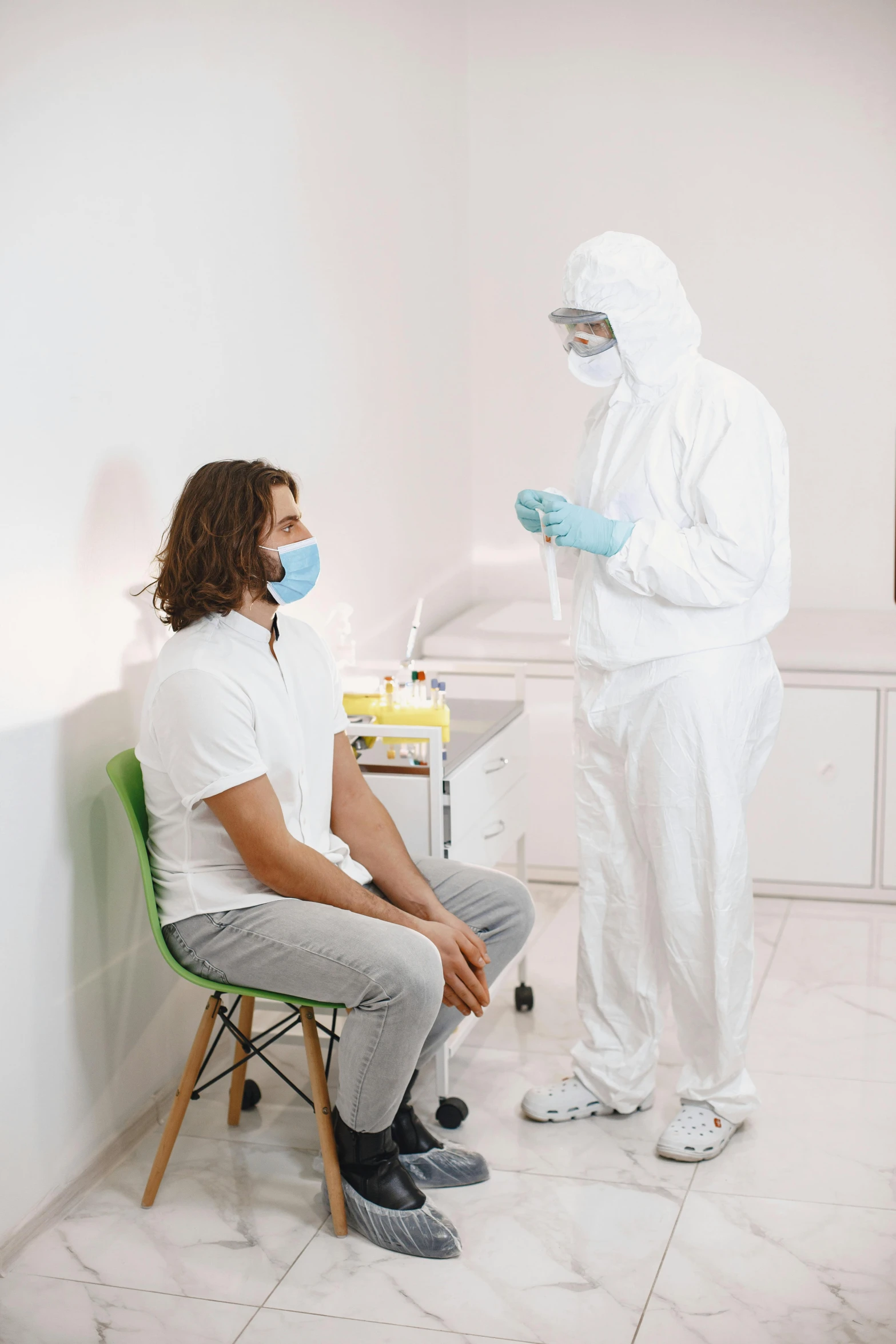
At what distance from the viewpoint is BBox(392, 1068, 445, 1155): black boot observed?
1.98 m

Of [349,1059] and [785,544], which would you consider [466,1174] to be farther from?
[785,544]

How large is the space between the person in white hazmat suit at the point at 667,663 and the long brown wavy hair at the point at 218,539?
44 centimetres

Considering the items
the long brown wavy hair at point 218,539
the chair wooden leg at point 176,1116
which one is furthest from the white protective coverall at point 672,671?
the chair wooden leg at point 176,1116

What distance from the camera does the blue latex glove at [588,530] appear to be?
1.93 metres

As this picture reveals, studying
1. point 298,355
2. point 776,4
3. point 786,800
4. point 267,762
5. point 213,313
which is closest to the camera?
point 267,762

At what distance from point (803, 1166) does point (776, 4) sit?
10.4ft

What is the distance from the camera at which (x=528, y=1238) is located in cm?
182

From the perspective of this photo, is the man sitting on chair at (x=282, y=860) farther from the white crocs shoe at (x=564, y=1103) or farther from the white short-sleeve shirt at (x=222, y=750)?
the white crocs shoe at (x=564, y=1103)

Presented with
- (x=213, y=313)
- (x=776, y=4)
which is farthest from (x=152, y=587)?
(x=776, y=4)

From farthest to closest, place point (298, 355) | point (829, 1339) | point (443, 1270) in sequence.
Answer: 1. point (298, 355)
2. point (443, 1270)
3. point (829, 1339)

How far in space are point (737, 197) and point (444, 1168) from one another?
2.94m

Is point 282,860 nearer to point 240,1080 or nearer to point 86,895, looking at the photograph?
point 86,895

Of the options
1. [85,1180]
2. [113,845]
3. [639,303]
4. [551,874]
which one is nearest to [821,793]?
[551,874]

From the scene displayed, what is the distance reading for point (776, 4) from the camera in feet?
11.9
